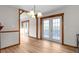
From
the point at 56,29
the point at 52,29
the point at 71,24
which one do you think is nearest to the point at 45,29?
the point at 52,29

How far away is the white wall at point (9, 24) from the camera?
399cm

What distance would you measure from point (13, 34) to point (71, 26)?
2830 millimetres

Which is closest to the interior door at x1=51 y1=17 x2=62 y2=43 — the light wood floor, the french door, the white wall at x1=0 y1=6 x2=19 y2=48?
the french door

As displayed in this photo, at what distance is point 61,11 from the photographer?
193 inches

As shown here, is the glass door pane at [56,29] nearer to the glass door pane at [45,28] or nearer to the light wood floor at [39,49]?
the glass door pane at [45,28]

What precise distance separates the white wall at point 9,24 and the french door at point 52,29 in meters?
2.27

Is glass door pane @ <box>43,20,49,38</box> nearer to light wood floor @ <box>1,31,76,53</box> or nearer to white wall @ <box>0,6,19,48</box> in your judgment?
light wood floor @ <box>1,31,76,53</box>

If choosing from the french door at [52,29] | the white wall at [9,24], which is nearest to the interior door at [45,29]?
the french door at [52,29]

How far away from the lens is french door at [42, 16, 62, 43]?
17.4 feet

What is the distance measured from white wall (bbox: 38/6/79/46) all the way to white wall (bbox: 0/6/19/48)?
99.0 inches

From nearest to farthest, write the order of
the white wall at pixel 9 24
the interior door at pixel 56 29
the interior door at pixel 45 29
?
the white wall at pixel 9 24, the interior door at pixel 56 29, the interior door at pixel 45 29
